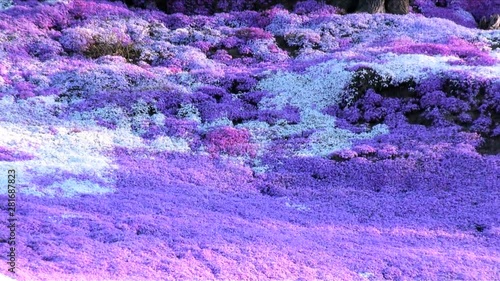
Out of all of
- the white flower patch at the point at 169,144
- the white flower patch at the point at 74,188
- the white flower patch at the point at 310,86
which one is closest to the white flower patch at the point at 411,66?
A: the white flower patch at the point at 310,86

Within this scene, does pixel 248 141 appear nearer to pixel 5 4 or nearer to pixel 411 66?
pixel 411 66

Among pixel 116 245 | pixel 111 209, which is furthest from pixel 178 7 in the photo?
pixel 116 245

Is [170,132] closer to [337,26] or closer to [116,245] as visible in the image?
[116,245]

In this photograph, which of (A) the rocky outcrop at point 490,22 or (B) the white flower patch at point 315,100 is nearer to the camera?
(B) the white flower patch at point 315,100

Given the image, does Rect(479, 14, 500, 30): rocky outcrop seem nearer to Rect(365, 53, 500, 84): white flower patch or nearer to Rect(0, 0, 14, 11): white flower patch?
Rect(365, 53, 500, 84): white flower patch

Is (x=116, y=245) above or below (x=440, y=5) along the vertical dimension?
below

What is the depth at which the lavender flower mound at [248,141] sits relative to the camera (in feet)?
42.4

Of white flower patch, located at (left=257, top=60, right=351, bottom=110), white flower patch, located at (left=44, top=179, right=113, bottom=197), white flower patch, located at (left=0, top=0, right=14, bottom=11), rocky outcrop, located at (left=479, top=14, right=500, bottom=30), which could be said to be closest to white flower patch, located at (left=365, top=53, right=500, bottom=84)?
white flower patch, located at (left=257, top=60, right=351, bottom=110)

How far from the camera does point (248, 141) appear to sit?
22.0 meters

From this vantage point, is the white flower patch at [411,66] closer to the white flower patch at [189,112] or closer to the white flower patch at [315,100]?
the white flower patch at [315,100]

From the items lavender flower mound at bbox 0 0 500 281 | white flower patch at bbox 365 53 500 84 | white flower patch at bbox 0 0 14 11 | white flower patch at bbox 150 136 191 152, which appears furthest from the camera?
white flower patch at bbox 0 0 14 11

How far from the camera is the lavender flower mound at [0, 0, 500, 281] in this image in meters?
12.9

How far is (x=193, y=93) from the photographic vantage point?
25219mm

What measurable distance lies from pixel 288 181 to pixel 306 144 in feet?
9.10
